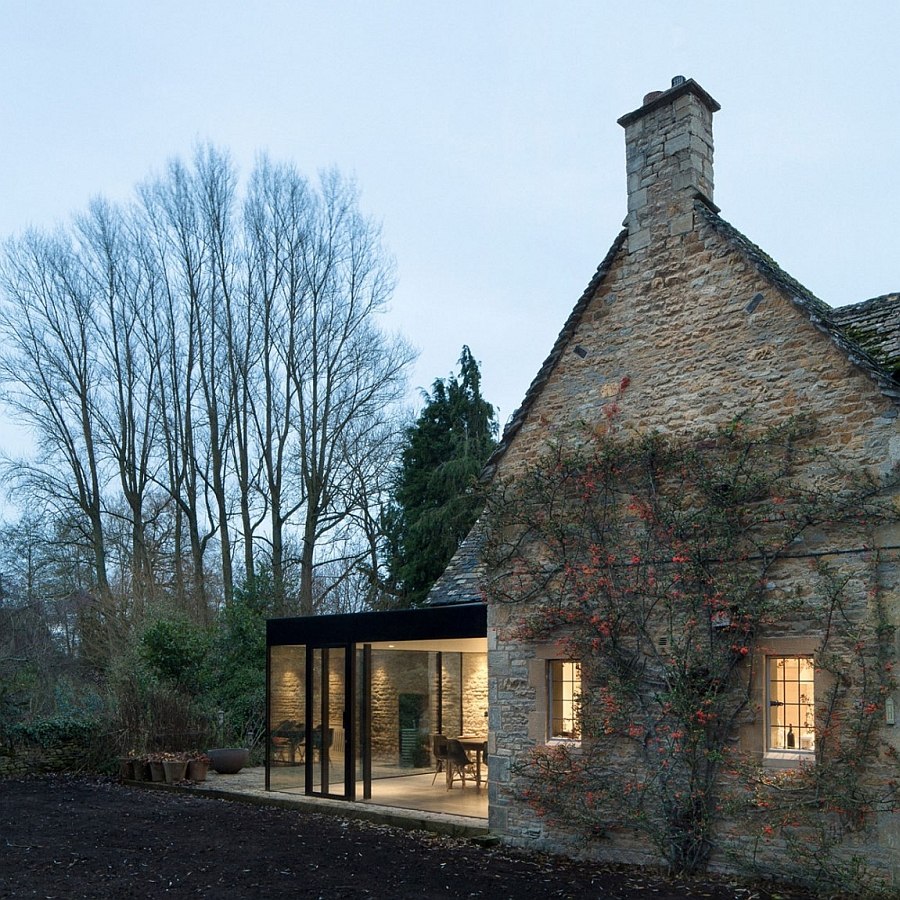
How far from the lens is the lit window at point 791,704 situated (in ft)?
28.6

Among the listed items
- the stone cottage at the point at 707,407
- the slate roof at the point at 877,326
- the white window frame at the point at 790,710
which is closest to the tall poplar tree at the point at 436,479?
the stone cottage at the point at 707,407

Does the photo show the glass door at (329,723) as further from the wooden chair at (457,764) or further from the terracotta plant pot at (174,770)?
the terracotta plant pot at (174,770)

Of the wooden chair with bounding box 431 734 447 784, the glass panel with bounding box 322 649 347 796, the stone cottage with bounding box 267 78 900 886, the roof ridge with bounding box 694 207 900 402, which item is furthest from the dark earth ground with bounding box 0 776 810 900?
the roof ridge with bounding box 694 207 900 402

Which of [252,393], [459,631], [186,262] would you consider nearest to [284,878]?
[459,631]

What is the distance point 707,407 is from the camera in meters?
9.65

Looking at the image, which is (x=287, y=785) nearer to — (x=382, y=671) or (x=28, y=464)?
(x=382, y=671)

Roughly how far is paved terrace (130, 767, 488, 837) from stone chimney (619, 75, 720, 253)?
22.3 ft

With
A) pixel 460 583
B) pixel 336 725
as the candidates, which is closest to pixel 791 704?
pixel 460 583

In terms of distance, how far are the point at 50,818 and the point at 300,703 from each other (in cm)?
358

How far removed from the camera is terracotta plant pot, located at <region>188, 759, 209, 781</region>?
15.9 m

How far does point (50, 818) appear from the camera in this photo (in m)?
12.6

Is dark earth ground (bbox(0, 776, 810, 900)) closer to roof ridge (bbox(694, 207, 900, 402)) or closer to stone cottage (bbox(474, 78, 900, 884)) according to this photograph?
stone cottage (bbox(474, 78, 900, 884))

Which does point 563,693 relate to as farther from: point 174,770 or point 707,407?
point 174,770

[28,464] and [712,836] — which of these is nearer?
[712,836]
